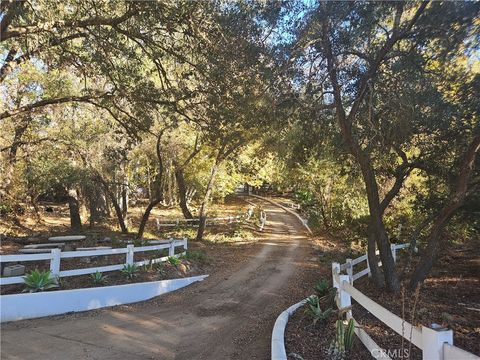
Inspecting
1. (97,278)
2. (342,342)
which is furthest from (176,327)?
(342,342)

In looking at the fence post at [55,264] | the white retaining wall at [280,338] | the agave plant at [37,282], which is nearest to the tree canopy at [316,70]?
the white retaining wall at [280,338]

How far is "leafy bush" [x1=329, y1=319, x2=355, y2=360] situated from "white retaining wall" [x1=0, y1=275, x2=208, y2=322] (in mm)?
5157

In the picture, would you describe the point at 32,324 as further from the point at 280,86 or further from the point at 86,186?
the point at 86,186

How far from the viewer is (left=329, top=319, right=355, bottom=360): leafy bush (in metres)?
4.99

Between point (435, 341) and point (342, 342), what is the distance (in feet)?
6.97

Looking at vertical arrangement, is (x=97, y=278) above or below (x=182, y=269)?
above

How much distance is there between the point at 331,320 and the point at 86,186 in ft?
52.1

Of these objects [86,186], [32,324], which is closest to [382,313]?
[32,324]

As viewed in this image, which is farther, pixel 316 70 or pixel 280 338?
pixel 316 70

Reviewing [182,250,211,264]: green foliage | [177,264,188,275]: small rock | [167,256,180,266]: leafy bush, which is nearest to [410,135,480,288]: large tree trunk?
[177,264,188,275]: small rock

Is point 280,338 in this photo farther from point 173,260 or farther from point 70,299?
point 173,260

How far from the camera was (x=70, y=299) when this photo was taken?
7.98 meters

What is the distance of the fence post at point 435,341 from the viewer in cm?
303

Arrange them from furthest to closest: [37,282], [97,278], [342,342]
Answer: [97,278] < [37,282] < [342,342]
